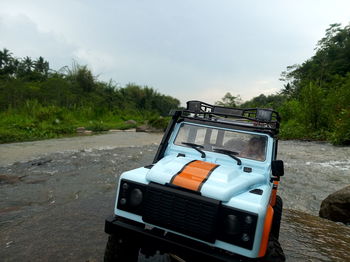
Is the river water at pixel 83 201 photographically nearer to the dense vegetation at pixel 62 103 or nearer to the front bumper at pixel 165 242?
the front bumper at pixel 165 242

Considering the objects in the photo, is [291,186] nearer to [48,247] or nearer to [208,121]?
[208,121]

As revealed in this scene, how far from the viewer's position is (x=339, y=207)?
18.9ft

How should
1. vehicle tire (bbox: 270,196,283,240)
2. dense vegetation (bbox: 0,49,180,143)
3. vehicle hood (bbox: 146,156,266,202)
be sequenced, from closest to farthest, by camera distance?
vehicle hood (bbox: 146,156,266,202) < vehicle tire (bbox: 270,196,283,240) < dense vegetation (bbox: 0,49,180,143)

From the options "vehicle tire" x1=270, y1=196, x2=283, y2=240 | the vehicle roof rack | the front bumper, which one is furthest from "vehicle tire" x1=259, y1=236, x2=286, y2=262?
the vehicle roof rack

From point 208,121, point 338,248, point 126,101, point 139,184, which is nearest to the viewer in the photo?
point 139,184

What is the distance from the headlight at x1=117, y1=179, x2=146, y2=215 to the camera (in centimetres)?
290

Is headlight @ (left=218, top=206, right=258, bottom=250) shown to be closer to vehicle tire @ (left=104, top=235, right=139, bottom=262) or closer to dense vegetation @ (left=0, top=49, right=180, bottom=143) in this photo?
vehicle tire @ (left=104, top=235, right=139, bottom=262)

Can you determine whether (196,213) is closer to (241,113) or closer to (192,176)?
(192,176)

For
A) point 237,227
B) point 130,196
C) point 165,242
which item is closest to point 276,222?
point 237,227

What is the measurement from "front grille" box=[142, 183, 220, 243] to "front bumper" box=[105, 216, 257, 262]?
89 mm

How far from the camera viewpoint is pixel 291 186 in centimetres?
853

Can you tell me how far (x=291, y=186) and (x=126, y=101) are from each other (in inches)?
1297

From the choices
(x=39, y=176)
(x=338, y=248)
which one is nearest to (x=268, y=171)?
(x=338, y=248)

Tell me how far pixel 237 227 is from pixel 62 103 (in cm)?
2845
